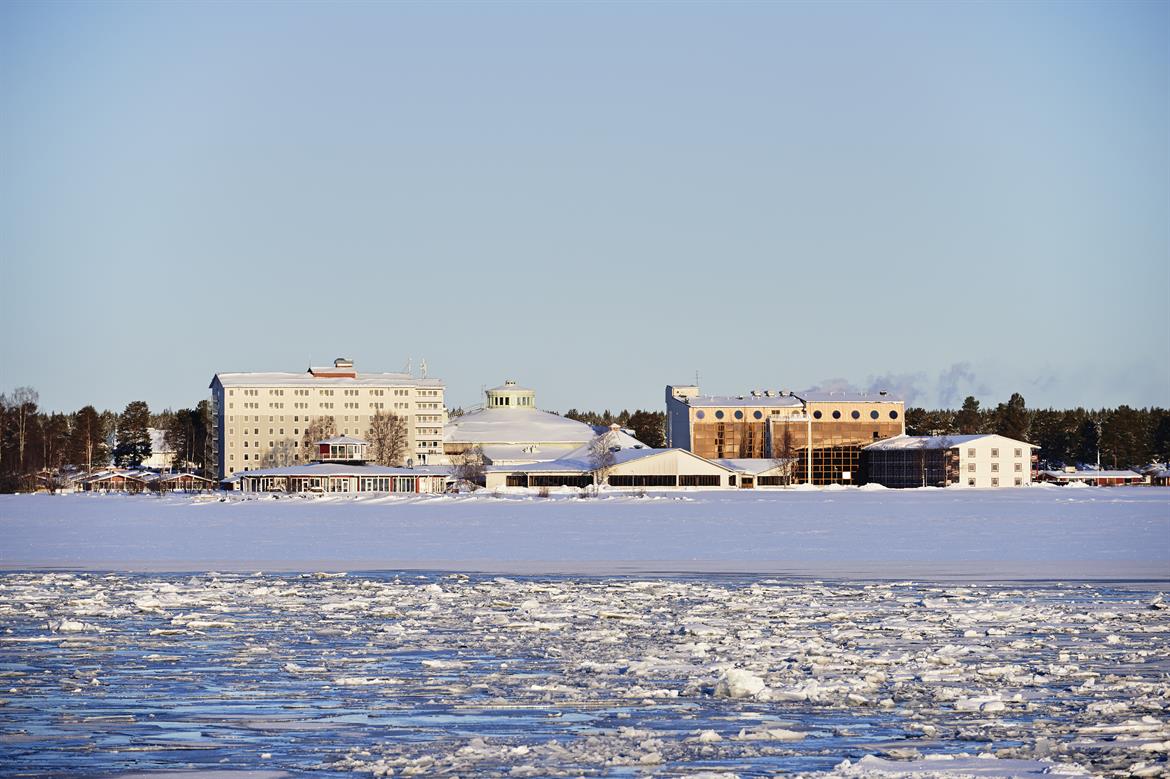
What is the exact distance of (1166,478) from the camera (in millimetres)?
171250

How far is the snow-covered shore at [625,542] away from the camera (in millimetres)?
34469

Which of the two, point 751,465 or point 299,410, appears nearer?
point 751,465

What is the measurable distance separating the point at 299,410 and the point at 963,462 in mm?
76762

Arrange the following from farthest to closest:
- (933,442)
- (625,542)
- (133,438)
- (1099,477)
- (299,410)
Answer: (133,438) < (299,410) < (1099,477) < (933,442) < (625,542)

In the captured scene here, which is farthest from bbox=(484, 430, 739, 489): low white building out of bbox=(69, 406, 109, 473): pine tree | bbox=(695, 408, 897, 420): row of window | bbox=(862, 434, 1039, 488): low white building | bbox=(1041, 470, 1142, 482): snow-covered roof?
bbox=(69, 406, 109, 473): pine tree

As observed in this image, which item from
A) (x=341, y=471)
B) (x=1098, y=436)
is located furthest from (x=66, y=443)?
(x=1098, y=436)

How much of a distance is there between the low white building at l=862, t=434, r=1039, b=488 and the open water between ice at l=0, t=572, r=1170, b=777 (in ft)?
393

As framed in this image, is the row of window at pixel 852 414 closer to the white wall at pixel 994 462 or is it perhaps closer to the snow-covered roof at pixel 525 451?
the white wall at pixel 994 462

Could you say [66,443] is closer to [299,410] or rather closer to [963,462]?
[299,410]

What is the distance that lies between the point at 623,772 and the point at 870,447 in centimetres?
14338

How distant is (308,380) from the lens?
581 feet

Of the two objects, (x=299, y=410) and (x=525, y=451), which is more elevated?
(x=299, y=410)

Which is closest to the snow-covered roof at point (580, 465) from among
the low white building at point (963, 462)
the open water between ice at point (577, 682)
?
the low white building at point (963, 462)

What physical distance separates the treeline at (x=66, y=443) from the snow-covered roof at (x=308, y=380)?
9398 millimetres
